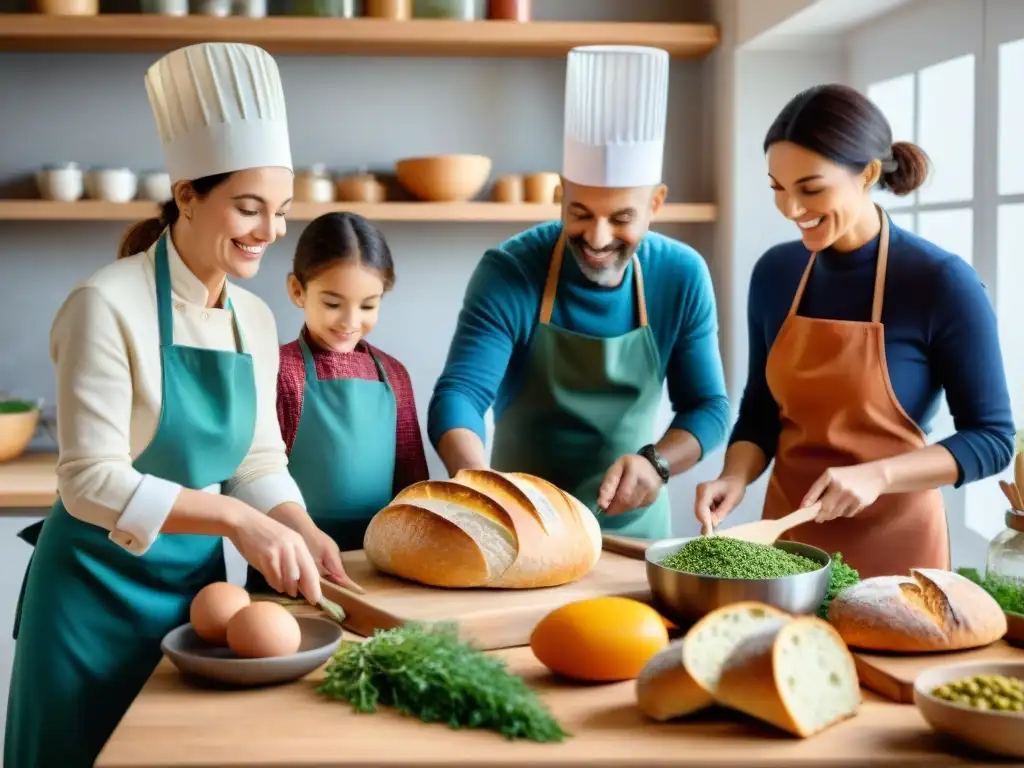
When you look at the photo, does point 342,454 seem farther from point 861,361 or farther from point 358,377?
point 861,361

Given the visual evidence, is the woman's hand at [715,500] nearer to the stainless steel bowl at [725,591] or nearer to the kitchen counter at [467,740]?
the stainless steel bowl at [725,591]

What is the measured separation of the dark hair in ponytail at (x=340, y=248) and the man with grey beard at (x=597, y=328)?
188 mm

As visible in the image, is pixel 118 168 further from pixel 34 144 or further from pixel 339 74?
pixel 339 74

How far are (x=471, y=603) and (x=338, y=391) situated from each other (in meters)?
0.85

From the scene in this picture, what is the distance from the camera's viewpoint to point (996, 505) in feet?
8.01

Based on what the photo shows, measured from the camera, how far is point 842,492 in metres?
1.65

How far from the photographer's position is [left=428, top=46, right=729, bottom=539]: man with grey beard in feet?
6.62

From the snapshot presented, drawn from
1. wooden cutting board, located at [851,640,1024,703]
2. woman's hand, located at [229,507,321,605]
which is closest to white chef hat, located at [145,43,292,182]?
woman's hand, located at [229,507,321,605]

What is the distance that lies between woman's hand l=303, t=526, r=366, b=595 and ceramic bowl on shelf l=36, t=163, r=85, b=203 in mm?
2054

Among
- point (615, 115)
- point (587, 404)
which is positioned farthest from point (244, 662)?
point (615, 115)

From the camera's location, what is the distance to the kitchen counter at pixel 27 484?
9.42ft

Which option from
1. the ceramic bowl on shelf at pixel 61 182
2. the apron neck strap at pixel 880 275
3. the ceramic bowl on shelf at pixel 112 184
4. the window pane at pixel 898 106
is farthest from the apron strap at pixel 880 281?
the ceramic bowl on shelf at pixel 61 182

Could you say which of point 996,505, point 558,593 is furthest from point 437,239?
point 558,593

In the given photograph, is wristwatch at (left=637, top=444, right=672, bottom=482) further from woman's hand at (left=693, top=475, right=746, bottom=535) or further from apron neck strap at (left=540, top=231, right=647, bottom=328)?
apron neck strap at (left=540, top=231, right=647, bottom=328)
